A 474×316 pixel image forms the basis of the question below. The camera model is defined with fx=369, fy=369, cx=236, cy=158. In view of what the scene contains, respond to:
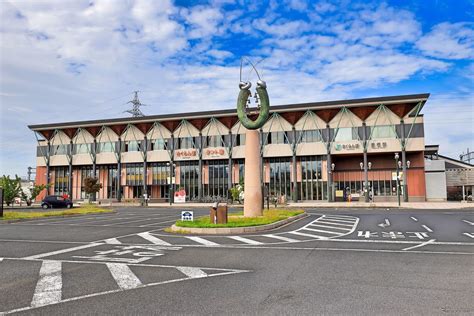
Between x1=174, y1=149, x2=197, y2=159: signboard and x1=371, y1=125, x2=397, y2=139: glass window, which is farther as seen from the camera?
x1=174, y1=149, x2=197, y2=159: signboard

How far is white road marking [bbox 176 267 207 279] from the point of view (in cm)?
798

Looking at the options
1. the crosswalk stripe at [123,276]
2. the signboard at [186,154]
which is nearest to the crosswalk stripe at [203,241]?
the crosswalk stripe at [123,276]

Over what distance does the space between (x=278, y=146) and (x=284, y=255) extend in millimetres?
46378

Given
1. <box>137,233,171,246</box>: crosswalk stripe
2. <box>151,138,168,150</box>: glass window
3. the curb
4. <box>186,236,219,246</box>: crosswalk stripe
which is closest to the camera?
<box>186,236,219,246</box>: crosswalk stripe

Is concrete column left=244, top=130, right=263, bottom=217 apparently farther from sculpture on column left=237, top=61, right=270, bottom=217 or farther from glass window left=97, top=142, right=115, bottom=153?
glass window left=97, top=142, right=115, bottom=153

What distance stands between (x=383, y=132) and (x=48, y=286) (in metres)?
51.3

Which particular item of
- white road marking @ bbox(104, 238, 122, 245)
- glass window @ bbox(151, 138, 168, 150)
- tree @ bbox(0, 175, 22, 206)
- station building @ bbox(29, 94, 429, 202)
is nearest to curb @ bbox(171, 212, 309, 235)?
white road marking @ bbox(104, 238, 122, 245)

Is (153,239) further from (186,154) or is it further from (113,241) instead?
(186,154)

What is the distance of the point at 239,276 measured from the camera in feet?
25.9

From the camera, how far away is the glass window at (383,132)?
169 ft

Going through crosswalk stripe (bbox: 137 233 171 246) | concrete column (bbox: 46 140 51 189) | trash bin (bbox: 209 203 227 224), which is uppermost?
concrete column (bbox: 46 140 51 189)

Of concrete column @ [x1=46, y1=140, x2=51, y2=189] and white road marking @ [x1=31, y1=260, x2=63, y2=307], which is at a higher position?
concrete column @ [x1=46, y1=140, x2=51, y2=189]

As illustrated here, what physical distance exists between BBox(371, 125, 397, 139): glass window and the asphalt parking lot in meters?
39.9

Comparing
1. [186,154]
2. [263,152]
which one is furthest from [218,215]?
[186,154]
